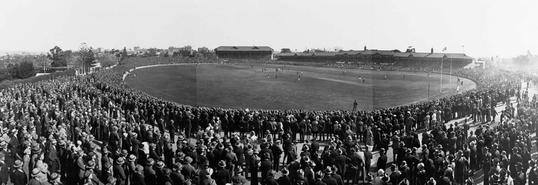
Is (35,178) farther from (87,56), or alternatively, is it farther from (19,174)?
(87,56)

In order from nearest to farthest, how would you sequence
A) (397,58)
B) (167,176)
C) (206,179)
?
(206,179), (167,176), (397,58)

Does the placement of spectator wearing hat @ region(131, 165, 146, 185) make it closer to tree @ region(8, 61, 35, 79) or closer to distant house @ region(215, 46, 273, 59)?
tree @ region(8, 61, 35, 79)

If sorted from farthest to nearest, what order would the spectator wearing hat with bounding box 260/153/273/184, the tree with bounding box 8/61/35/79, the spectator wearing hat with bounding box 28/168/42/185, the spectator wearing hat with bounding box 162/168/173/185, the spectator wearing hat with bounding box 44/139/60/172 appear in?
the tree with bounding box 8/61/35/79
the spectator wearing hat with bounding box 44/139/60/172
the spectator wearing hat with bounding box 260/153/273/184
the spectator wearing hat with bounding box 162/168/173/185
the spectator wearing hat with bounding box 28/168/42/185

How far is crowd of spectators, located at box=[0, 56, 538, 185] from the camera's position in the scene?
34.8 feet

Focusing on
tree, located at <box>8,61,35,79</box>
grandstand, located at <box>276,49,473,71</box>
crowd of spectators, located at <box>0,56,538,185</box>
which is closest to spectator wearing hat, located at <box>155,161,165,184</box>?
crowd of spectators, located at <box>0,56,538,185</box>

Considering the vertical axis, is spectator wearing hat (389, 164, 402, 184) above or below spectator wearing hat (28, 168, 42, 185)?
below

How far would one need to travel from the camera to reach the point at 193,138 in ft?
69.0

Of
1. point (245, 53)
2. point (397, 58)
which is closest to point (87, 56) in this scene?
point (245, 53)

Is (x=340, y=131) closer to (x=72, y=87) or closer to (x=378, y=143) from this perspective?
(x=378, y=143)

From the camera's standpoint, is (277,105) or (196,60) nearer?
(277,105)

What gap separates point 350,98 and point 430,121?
18397 millimetres

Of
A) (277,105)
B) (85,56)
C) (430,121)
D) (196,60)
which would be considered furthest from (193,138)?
(85,56)

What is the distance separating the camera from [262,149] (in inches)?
502

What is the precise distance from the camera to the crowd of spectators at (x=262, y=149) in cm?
1062
